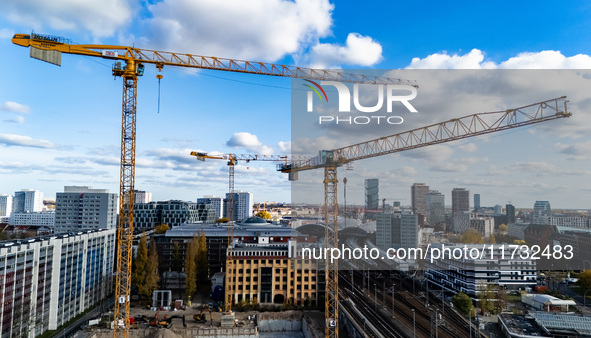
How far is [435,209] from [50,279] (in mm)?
36042

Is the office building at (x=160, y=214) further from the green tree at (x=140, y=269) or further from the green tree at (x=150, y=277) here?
the green tree at (x=150, y=277)

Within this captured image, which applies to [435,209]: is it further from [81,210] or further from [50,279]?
[81,210]

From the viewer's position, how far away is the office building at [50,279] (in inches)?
548

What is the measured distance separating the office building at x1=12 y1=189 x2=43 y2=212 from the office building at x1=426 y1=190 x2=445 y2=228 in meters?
80.0

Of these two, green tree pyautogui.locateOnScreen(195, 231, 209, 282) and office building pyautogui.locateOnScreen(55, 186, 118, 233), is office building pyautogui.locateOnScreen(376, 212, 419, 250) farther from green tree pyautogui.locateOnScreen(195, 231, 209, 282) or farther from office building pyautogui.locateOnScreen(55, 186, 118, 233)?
office building pyautogui.locateOnScreen(55, 186, 118, 233)

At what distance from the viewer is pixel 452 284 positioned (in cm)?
2191

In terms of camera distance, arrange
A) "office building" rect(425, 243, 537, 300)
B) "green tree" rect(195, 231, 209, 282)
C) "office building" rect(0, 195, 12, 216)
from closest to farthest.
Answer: "office building" rect(425, 243, 537, 300), "green tree" rect(195, 231, 209, 282), "office building" rect(0, 195, 12, 216)

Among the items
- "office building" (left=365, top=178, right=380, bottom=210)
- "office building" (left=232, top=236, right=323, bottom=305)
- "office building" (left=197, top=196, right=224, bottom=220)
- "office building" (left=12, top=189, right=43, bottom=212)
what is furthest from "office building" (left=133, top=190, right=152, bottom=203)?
"office building" (left=232, top=236, right=323, bottom=305)

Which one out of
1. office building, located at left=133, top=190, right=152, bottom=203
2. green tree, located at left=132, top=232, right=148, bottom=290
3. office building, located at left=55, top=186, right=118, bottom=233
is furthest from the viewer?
office building, located at left=133, top=190, right=152, bottom=203

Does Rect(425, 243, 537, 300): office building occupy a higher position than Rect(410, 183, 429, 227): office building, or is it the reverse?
Rect(410, 183, 429, 227): office building

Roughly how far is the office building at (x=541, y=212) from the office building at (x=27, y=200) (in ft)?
301

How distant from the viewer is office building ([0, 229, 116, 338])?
1392 cm

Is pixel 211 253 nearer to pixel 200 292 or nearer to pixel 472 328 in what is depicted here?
pixel 200 292

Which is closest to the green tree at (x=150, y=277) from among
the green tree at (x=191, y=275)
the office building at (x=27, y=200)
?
the green tree at (x=191, y=275)
